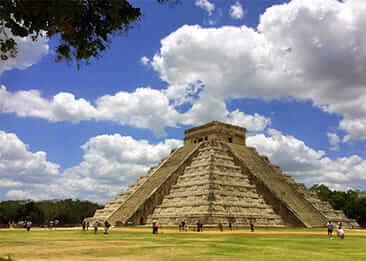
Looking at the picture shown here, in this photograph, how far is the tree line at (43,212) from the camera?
225ft

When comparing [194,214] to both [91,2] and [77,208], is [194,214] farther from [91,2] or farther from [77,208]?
[77,208]

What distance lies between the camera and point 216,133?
55.8 m

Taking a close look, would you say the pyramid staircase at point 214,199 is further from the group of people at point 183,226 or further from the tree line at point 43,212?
the tree line at point 43,212

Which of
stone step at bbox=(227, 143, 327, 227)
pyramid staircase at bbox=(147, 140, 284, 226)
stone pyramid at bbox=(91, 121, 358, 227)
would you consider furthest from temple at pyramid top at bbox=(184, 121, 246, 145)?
pyramid staircase at bbox=(147, 140, 284, 226)

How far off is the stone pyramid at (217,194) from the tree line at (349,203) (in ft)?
46.8

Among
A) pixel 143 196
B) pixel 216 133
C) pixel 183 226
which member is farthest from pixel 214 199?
pixel 216 133

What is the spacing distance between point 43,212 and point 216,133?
123 feet

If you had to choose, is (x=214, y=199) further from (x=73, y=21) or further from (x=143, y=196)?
(x=73, y=21)

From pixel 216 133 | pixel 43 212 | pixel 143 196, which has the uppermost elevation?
pixel 216 133

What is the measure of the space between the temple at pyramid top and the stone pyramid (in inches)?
6.1

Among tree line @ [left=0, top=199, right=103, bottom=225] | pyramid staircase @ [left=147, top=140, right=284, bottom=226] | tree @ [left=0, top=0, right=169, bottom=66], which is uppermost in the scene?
tree @ [left=0, top=0, right=169, bottom=66]

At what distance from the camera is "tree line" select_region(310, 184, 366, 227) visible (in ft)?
204

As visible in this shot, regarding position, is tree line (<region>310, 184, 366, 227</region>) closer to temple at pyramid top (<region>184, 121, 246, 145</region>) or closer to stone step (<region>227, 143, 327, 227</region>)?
stone step (<region>227, 143, 327, 227</region>)

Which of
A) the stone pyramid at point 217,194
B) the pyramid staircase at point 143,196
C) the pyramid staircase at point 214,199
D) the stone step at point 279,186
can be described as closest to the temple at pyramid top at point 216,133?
the stone pyramid at point 217,194
